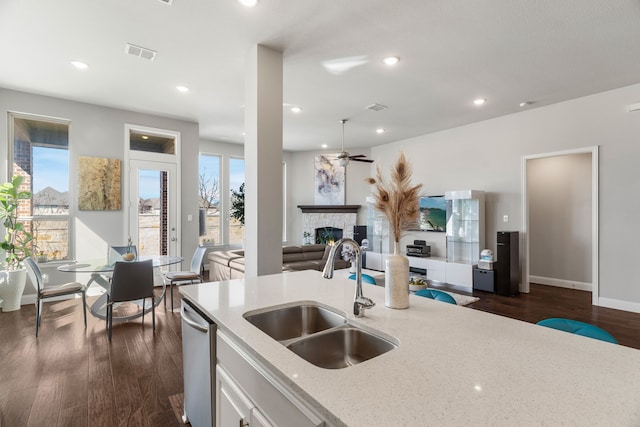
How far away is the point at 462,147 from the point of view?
6.03m

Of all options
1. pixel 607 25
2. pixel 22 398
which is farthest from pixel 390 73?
pixel 22 398

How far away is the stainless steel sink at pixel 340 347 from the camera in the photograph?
124cm

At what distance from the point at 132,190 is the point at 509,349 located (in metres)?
5.69

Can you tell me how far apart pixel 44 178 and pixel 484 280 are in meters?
7.00

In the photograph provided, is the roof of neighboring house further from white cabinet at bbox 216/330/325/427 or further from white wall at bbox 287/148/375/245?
white wall at bbox 287/148/375/245

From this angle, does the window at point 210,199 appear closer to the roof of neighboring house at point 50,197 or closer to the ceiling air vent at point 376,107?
the roof of neighboring house at point 50,197

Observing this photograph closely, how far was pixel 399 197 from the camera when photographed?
145 cm

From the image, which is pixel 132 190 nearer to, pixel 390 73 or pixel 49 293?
pixel 49 293

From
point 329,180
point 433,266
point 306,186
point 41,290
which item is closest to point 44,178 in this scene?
point 41,290

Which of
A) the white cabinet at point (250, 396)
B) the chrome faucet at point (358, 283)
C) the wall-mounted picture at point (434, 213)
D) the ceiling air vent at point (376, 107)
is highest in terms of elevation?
the ceiling air vent at point (376, 107)

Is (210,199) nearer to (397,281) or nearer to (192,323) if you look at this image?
(192,323)

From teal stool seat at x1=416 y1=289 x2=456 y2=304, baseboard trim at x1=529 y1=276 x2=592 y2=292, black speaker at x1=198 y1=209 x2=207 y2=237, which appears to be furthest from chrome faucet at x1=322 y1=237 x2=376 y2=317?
black speaker at x1=198 y1=209 x2=207 y2=237

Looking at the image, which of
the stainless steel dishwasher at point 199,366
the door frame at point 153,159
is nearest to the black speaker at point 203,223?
the door frame at point 153,159

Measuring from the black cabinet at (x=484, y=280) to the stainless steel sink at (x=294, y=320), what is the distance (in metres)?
4.39
